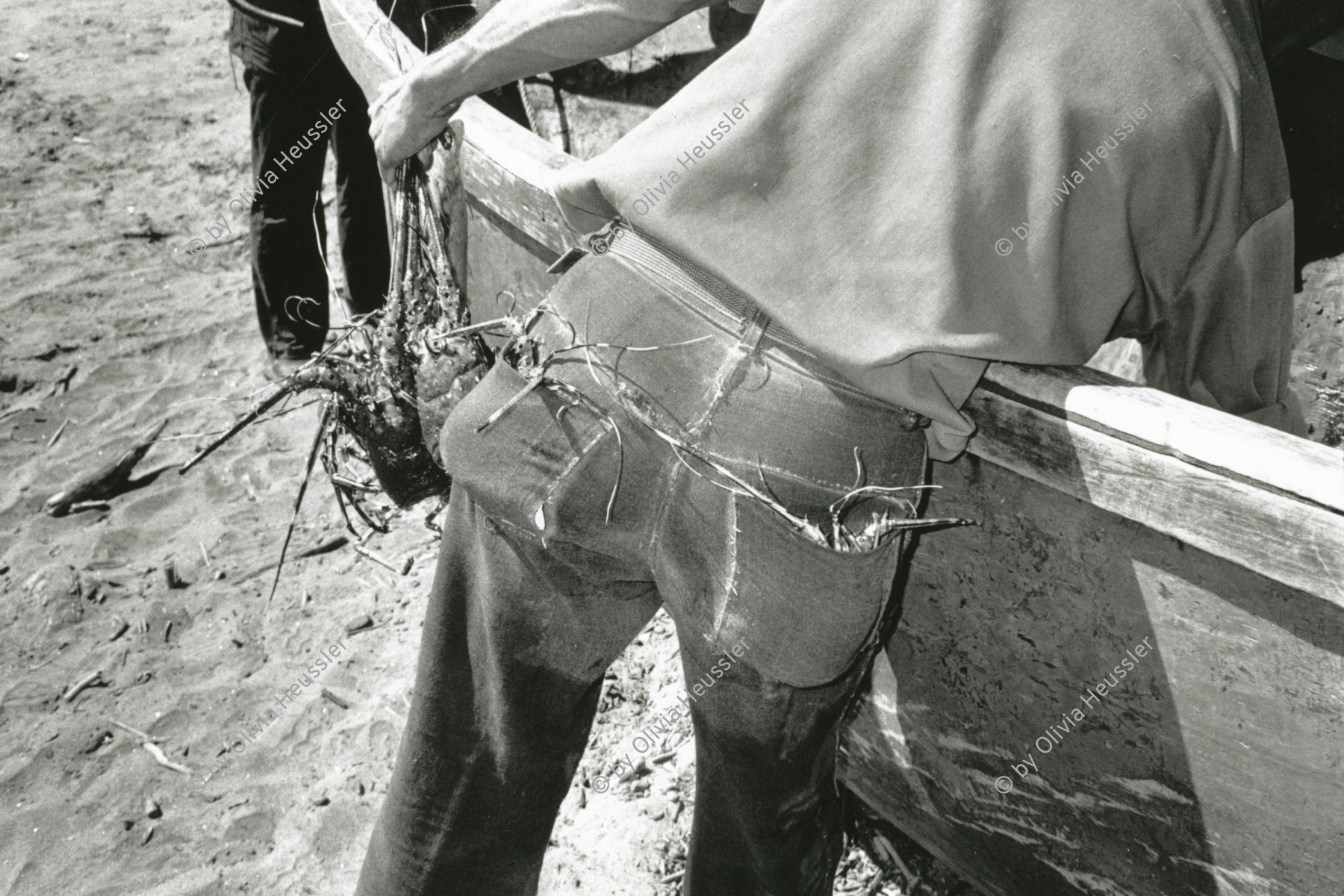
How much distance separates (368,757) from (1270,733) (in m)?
2.09

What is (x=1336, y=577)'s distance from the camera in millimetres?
1285

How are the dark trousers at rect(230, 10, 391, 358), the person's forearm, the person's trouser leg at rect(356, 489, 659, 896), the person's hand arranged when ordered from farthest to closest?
the dark trousers at rect(230, 10, 391, 358) → the person's hand → the person's trouser leg at rect(356, 489, 659, 896) → the person's forearm

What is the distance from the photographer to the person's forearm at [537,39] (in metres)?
1.41

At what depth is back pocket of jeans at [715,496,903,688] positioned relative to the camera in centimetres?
132

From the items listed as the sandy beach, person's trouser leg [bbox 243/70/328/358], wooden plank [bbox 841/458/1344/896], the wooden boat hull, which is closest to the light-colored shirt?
the wooden boat hull

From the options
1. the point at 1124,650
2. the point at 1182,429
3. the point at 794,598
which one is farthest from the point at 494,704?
the point at 1182,429

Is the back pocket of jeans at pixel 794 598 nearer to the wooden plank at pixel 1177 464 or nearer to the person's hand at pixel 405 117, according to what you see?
the wooden plank at pixel 1177 464

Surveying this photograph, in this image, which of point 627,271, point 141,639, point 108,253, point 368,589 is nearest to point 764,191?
point 627,271

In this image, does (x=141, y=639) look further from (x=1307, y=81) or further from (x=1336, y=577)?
(x=1307, y=81)

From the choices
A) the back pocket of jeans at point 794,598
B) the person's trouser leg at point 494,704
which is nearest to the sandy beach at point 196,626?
the person's trouser leg at point 494,704

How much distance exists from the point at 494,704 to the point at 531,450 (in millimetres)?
497

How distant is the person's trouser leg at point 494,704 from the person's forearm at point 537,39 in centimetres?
70

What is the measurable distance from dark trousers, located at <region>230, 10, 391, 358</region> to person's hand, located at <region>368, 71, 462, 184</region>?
1637 millimetres

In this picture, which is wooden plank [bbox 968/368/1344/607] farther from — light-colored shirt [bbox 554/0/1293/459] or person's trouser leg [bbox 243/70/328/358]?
person's trouser leg [bbox 243/70/328/358]
